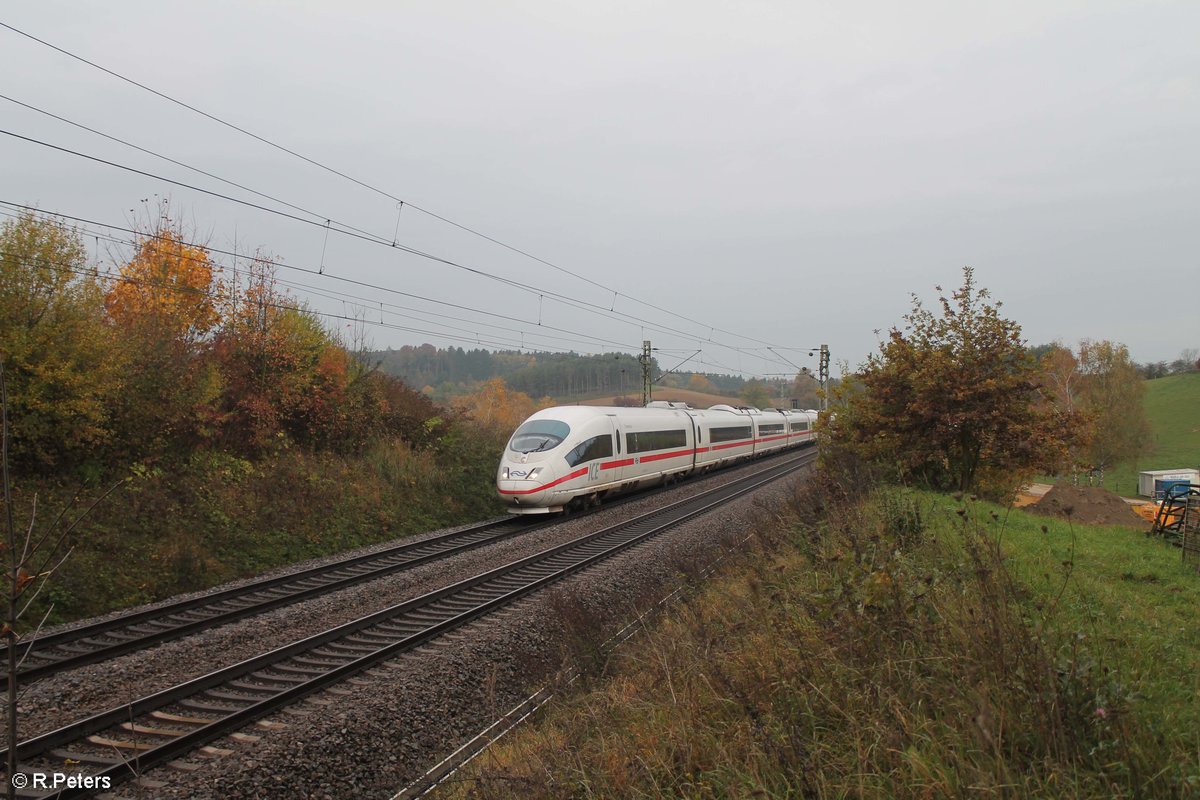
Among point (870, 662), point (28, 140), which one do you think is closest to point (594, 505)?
point (28, 140)

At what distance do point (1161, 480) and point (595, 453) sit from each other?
36.2 m

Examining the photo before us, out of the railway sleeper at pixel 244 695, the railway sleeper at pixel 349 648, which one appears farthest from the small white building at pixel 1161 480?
the railway sleeper at pixel 244 695

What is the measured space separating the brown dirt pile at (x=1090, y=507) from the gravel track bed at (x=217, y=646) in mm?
13138

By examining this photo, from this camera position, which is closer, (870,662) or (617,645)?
(870,662)

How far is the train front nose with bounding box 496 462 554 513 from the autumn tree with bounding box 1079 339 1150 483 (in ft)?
146

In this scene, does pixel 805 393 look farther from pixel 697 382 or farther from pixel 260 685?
pixel 260 685

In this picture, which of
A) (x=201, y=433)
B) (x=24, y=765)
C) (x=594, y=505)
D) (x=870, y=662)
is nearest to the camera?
(x=870, y=662)

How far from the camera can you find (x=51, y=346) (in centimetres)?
1220

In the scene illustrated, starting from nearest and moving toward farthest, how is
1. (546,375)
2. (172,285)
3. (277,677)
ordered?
(277,677) → (172,285) → (546,375)

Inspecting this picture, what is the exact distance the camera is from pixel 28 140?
9.32 meters

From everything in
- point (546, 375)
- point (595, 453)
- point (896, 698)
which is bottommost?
point (896, 698)

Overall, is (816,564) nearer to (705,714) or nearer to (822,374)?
(705,714)

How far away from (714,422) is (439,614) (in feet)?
74.1

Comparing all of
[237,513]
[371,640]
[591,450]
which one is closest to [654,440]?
[591,450]
